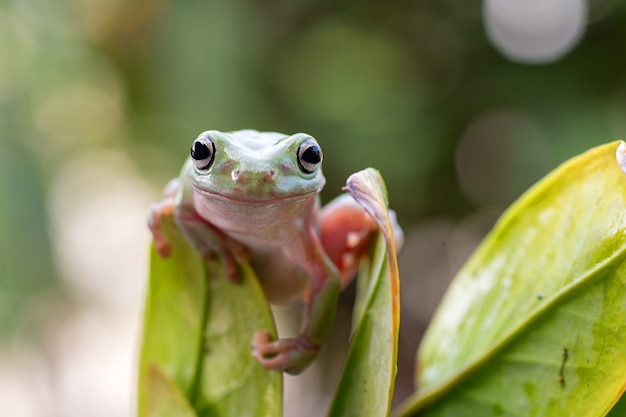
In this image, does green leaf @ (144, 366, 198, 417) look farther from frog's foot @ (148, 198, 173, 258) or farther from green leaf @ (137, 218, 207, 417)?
frog's foot @ (148, 198, 173, 258)

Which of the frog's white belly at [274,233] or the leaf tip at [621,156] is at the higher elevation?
the leaf tip at [621,156]

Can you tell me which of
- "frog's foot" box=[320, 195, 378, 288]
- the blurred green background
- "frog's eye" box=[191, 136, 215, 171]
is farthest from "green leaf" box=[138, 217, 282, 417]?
the blurred green background

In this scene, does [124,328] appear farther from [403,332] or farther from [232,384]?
[232,384]

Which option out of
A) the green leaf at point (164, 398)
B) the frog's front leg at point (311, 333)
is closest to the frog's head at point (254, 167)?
the frog's front leg at point (311, 333)

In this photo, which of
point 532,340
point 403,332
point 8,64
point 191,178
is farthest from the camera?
point 403,332

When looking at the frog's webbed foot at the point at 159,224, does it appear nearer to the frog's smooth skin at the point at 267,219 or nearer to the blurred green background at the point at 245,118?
the frog's smooth skin at the point at 267,219

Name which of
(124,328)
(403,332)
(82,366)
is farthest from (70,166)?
(403,332)
